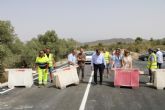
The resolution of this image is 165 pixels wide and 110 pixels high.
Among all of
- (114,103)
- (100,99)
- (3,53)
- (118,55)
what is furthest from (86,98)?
(3,53)

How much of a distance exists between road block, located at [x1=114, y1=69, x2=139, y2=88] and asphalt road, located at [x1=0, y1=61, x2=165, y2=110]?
327mm

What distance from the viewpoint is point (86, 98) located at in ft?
44.5

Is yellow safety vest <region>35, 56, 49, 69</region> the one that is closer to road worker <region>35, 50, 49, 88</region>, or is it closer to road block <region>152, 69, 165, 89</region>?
road worker <region>35, 50, 49, 88</region>

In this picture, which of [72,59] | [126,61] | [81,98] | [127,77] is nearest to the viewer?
[81,98]

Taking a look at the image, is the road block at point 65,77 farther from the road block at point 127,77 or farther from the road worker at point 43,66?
the road block at point 127,77

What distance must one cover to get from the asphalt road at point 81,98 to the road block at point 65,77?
30 centimetres

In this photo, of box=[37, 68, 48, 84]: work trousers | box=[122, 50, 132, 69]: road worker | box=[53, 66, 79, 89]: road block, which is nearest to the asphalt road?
box=[53, 66, 79, 89]: road block

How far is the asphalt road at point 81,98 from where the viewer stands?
11805mm

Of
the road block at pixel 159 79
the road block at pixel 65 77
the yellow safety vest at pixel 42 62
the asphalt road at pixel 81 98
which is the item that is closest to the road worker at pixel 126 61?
the asphalt road at pixel 81 98

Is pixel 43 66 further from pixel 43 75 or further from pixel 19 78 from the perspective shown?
pixel 19 78

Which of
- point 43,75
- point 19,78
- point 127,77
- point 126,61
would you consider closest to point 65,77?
point 43,75

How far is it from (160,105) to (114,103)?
149 centimetres

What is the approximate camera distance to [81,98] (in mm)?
13609

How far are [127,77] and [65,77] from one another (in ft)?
9.34
